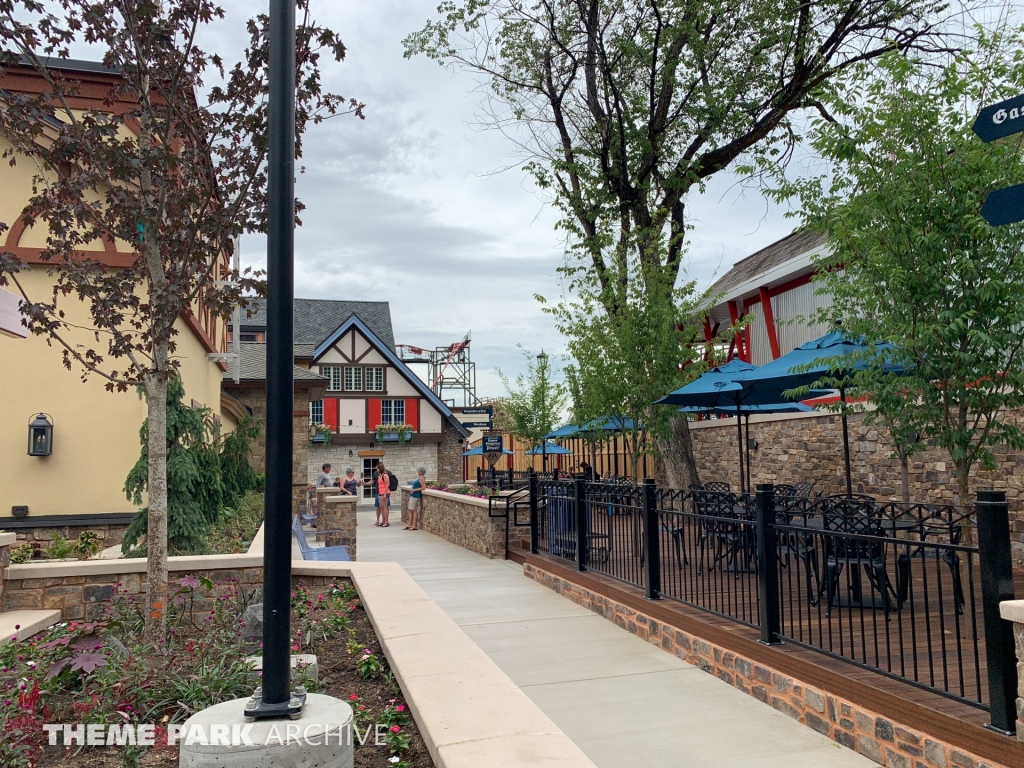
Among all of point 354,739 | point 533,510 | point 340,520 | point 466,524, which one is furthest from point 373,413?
point 354,739

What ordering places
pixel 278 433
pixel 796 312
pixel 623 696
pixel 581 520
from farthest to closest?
pixel 796 312 → pixel 581 520 → pixel 623 696 → pixel 278 433

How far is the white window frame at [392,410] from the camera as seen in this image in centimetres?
3759

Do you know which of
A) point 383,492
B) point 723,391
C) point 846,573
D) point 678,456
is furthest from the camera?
point 383,492

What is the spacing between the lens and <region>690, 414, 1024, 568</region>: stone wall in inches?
372

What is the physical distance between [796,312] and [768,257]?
111 inches

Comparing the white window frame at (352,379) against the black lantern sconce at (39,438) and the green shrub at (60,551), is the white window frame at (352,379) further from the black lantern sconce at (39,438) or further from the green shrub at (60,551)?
the green shrub at (60,551)

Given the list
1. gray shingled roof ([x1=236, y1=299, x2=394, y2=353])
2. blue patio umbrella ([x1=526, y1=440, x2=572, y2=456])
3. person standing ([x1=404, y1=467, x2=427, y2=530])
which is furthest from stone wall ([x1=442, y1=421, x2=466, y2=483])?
person standing ([x1=404, y1=467, x2=427, y2=530])

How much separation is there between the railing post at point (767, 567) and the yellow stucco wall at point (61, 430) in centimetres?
798

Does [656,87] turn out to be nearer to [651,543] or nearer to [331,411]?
[651,543]

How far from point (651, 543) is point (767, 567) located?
216 cm

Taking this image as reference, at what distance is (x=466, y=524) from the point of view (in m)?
16.7

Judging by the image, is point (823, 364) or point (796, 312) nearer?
point (823, 364)

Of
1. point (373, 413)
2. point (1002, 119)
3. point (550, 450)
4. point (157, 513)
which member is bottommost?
point (157, 513)

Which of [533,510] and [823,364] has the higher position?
[823,364]
